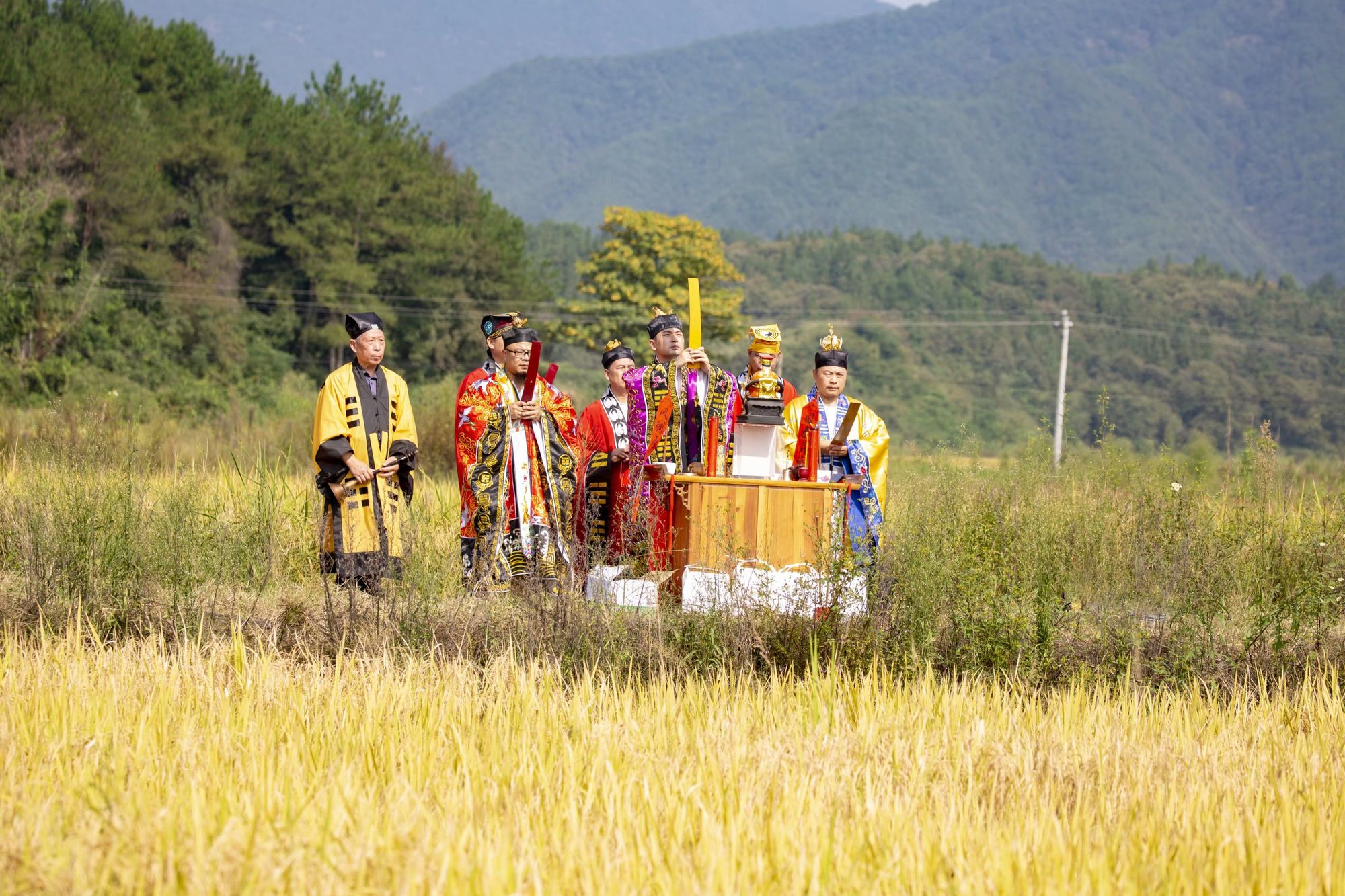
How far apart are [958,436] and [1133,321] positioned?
70.4 metres

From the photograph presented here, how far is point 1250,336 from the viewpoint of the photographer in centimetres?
7075

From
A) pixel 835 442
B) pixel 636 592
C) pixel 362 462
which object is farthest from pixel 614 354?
pixel 636 592

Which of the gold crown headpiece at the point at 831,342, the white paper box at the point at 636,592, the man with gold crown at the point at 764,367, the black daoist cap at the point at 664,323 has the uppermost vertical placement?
the black daoist cap at the point at 664,323

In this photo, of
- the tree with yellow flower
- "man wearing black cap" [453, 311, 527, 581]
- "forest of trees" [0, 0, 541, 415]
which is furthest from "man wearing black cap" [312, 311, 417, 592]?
the tree with yellow flower

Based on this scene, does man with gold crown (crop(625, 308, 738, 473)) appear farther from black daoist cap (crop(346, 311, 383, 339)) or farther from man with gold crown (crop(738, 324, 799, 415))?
black daoist cap (crop(346, 311, 383, 339))

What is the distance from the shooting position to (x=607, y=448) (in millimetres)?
8383

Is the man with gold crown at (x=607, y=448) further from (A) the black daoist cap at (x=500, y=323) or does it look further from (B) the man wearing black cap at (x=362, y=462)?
(B) the man wearing black cap at (x=362, y=462)

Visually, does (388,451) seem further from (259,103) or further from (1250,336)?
(1250,336)

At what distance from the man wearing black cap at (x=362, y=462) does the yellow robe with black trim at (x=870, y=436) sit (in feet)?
6.68

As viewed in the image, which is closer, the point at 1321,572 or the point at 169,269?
the point at 1321,572

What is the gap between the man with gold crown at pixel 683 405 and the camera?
715cm

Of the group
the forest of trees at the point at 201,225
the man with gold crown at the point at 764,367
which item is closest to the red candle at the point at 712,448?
the man with gold crown at the point at 764,367

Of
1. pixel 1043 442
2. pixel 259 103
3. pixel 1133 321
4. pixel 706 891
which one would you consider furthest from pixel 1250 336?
pixel 706 891

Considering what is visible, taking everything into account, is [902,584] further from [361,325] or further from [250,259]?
[250,259]
